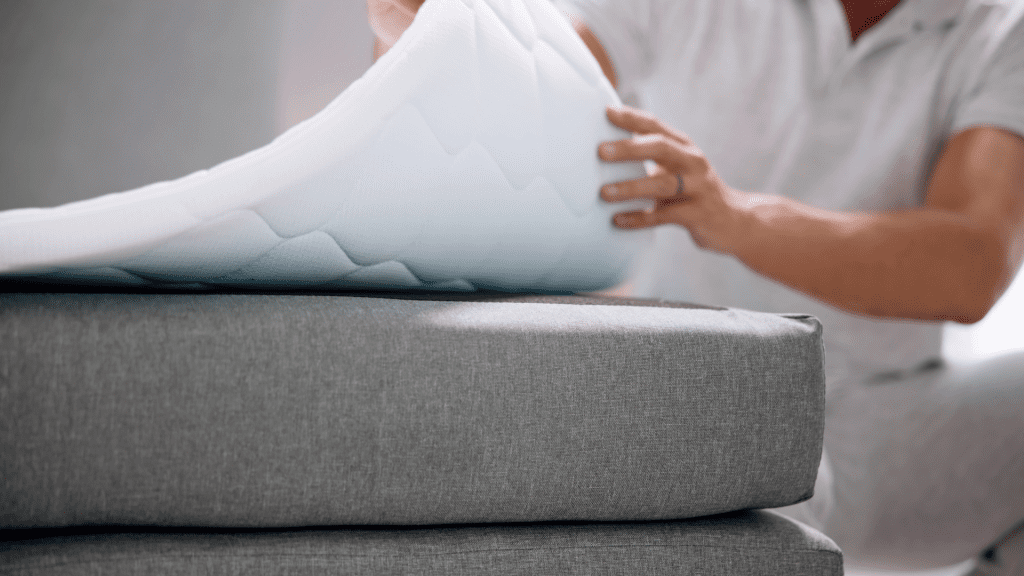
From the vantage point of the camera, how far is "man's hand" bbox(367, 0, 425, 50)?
0.72 meters

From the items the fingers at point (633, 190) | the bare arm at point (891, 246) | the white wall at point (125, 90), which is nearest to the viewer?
the fingers at point (633, 190)

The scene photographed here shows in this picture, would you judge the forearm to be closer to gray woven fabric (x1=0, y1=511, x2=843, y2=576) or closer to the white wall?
gray woven fabric (x1=0, y1=511, x2=843, y2=576)

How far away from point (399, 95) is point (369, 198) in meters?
0.07

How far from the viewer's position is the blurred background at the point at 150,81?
161 centimetres

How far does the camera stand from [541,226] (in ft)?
1.80

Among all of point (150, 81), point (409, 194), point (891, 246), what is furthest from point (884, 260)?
point (150, 81)

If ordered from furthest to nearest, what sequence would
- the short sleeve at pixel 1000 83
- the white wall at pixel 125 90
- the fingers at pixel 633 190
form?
the white wall at pixel 125 90
the short sleeve at pixel 1000 83
the fingers at pixel 633 190

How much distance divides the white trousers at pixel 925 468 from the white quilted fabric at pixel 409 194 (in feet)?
2.10

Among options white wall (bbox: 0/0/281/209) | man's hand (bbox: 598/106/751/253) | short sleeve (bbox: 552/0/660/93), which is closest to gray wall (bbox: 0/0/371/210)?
white wall (bbox: 0/0/281/209)

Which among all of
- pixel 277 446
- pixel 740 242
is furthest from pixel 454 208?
pixel 740 242

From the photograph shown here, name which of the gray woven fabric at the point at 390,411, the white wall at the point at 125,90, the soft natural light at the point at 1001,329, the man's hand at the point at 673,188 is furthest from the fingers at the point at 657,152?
the white wall at the point at 125,90

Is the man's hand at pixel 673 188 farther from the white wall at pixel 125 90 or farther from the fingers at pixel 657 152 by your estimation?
the white wall at pixel 125 90

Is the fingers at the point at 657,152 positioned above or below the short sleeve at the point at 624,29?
below

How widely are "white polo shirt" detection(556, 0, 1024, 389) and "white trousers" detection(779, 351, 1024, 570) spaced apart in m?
0.08
